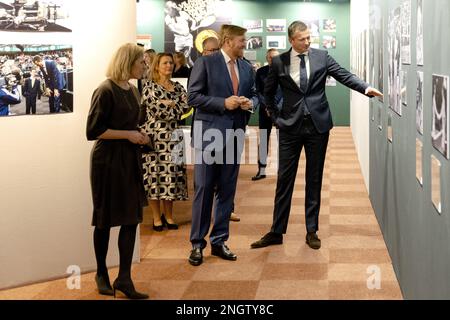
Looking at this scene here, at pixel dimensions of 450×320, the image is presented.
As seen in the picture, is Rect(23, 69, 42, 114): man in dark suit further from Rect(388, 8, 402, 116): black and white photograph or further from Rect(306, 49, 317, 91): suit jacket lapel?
Rect(388, 8, 402, 116): black and white photograph

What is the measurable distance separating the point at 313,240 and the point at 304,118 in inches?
38.5

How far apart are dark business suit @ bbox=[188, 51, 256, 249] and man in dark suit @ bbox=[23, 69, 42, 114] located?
113 cm

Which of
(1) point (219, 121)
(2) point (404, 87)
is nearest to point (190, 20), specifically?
(1) point (219, 121)

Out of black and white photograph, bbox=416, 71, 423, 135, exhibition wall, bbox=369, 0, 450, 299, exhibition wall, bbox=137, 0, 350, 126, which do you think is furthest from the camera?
exhibition wall, bbox=137, 0, 350, 126

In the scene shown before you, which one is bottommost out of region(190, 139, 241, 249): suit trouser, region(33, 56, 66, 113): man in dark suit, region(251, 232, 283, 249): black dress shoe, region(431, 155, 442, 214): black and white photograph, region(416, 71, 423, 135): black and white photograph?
region(251, 232, 283, 249): black dress shoe

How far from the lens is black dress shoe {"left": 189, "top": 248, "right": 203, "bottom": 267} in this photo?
217 inches

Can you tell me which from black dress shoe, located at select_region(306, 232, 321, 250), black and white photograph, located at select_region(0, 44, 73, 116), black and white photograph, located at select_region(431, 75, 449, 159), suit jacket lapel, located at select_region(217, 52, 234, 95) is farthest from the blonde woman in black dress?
black and white photograph, located at select_region(431, 75, 449, 159)

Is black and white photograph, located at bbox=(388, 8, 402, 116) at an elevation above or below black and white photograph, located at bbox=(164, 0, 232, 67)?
below

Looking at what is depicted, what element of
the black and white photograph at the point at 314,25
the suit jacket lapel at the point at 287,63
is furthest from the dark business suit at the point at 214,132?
the black and white photograph at the point at 314,25

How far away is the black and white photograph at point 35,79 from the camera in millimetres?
4664

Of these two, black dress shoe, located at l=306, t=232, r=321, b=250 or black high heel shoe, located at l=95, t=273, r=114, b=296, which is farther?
black dress shoe, located at l=306, t=232, r=321, b=250

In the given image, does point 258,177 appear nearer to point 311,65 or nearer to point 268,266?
point 311,65

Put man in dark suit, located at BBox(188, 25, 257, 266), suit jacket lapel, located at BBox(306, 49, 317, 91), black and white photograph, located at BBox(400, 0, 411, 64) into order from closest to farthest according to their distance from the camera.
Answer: black and white photograph, located at BBox(400, 0, 411, 64) → man in dark suit, located at BBox(188, 25, 257, 266) → suit jacket lapel, located at BBox(306, 49, 317, 91)

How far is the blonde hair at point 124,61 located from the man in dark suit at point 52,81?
595mm
